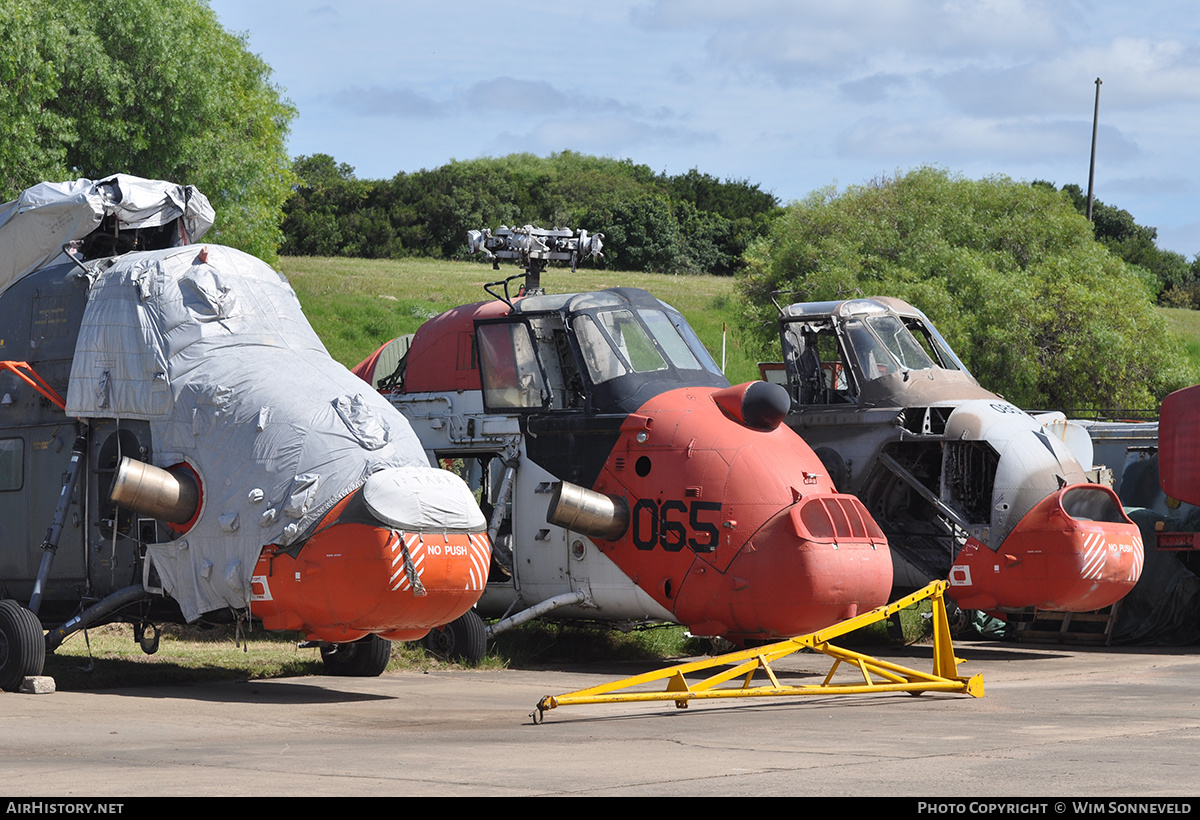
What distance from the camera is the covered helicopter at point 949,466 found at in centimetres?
1636

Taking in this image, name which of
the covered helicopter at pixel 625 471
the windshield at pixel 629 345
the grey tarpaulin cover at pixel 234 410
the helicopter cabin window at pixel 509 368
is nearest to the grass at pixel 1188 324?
the windshield at pixel 629 345

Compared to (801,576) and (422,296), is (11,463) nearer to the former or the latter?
(801,576)

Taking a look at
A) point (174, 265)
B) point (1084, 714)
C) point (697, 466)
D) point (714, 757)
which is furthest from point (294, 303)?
point (1084, 714)

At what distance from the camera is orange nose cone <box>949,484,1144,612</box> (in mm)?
16172

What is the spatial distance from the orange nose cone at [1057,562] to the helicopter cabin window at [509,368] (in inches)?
221

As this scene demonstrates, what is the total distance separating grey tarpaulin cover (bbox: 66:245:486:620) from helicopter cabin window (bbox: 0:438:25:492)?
1.12m

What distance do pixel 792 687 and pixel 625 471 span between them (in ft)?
11.0

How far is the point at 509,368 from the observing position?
52.0 ft

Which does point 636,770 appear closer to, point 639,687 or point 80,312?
point 639,687

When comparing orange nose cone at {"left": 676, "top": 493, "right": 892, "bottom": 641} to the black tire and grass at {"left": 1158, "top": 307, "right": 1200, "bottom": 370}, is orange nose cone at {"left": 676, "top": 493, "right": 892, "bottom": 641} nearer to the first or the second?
the black tire

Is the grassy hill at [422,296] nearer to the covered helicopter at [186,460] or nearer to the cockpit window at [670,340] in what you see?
the cockpit window at [670,340]

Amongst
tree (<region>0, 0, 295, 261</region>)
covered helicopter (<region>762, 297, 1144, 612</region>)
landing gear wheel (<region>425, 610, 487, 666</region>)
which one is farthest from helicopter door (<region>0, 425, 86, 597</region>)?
tree (<region>0, 0, 295, 261</region>)
